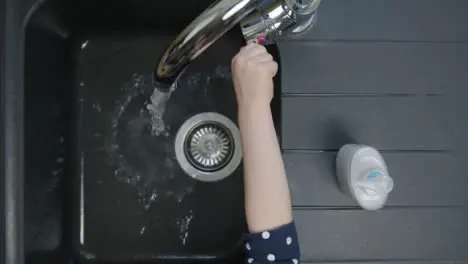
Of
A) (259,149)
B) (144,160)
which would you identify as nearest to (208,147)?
(144,160)

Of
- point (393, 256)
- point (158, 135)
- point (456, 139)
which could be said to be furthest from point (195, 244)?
point (456, 139)

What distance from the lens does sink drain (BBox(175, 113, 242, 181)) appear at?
901mm

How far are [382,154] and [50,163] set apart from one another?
490 millimetres

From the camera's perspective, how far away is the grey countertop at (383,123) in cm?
81

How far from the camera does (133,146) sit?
2.96ft

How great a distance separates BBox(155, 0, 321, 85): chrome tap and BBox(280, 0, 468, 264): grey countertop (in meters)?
0.14

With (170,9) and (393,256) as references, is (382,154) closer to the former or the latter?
(393,256)

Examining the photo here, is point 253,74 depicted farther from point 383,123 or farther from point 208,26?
point 383,123

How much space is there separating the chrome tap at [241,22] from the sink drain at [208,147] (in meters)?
0.21

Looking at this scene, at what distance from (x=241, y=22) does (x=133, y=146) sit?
33 cm

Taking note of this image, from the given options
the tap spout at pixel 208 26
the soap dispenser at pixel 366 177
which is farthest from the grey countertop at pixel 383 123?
the tap spout at pixel 208 26

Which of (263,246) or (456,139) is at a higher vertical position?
(456,139)

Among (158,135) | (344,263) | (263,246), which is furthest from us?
(158,135)

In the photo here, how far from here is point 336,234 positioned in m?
0.80
